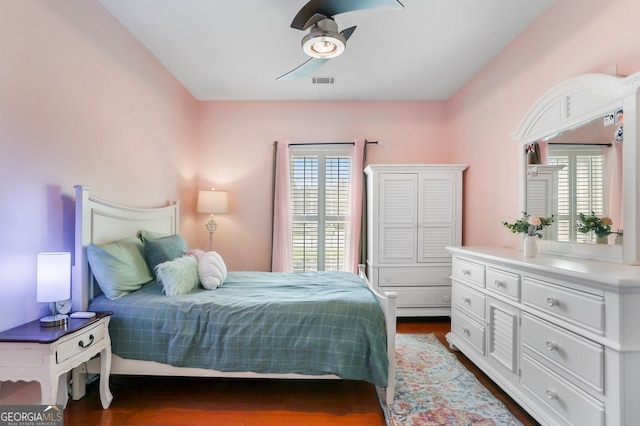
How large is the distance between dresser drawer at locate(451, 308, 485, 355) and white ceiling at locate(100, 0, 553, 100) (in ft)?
8.01

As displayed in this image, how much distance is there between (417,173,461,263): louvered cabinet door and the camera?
3619 mm

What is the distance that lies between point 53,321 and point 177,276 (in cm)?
72

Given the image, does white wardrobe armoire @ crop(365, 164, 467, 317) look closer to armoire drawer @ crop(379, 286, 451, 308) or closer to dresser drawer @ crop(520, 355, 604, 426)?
armoire drawer @ crop(379, 286, 451, 308)

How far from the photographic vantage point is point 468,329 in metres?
2.52

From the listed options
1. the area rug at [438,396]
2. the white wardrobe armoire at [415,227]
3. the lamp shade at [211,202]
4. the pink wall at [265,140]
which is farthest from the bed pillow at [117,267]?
the white wardrobe armoire at [415,227]

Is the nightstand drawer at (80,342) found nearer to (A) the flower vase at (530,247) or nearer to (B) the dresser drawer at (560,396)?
(B) the dresser drawer at (560,396)

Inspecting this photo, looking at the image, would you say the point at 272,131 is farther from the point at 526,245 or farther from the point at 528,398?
the point at 528,398

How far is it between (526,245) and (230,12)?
2835 mm

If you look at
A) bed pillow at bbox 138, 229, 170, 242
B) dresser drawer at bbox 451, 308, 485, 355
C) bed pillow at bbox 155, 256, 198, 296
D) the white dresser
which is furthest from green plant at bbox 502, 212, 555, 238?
bed pillow at bbox 138, 229, 170, 242

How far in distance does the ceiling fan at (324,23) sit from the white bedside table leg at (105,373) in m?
2.38

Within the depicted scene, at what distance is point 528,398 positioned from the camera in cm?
182

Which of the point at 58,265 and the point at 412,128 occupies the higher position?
the point at 412,128

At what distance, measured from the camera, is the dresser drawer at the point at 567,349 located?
54.6 inches

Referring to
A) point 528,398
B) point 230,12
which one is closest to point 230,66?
point 230,12
